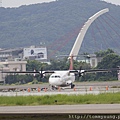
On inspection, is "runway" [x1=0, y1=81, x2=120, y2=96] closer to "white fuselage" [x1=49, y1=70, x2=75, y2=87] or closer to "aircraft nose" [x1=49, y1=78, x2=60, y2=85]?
"white fuselage" [x1=49, y1=70, x2=75, y2=87]

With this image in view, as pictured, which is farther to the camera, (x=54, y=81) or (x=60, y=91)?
(x=54, y=81)

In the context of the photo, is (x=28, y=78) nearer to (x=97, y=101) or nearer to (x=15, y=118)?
(x=97, y=101)

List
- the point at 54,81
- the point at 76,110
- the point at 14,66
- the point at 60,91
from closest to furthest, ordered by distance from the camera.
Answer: the point at 76,110 < the point at 60,91 < the point at 54,81 < the point at 14,66

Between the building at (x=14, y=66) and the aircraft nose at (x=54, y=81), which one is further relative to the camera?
the building at (x=14, y=66)

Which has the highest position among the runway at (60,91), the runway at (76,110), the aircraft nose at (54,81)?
the aircraft nose at (54,81)

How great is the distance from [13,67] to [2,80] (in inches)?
871

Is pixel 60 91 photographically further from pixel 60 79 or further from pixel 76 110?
pixel 76 110

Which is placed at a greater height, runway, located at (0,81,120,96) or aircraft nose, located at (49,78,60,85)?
aircraft nose, located at (49,78,60,85)

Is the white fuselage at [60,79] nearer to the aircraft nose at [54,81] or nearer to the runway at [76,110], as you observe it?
the aircraft nose at [54,81]

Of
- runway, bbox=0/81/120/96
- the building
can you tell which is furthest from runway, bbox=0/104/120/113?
the building

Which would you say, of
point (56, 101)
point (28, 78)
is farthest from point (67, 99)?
point (28, 78)

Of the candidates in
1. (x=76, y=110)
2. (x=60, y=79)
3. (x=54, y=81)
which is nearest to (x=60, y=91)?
(x=54, y=81)

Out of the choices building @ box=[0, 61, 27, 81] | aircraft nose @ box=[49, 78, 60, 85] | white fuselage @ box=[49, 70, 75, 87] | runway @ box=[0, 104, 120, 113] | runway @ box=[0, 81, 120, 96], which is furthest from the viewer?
building @ box=[0, 61, 27, 81]

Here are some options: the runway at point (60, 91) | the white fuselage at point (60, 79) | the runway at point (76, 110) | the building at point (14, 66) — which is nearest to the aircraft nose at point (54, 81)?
the white fuselage at point (60, 79)
